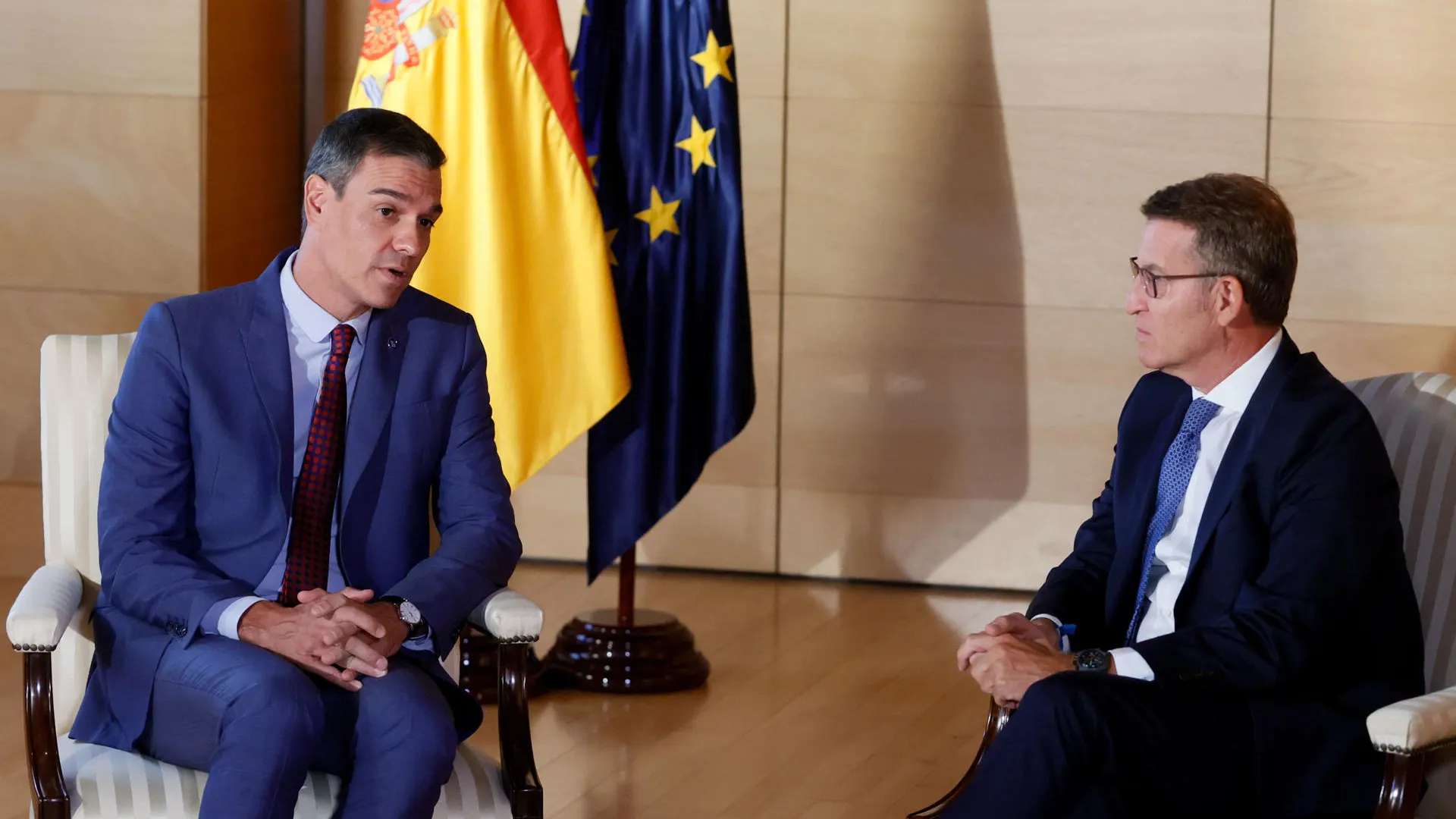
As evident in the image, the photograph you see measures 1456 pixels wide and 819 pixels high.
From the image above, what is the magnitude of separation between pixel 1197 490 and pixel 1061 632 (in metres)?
0.31

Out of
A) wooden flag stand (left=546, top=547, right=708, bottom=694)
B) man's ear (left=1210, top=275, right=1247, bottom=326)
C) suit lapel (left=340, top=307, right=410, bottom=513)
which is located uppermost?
man's ear (left=1210, top=275, right=1247, bottom=326)

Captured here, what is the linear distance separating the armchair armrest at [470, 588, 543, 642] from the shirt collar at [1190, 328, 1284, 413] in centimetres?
109

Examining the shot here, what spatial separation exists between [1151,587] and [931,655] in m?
2.20

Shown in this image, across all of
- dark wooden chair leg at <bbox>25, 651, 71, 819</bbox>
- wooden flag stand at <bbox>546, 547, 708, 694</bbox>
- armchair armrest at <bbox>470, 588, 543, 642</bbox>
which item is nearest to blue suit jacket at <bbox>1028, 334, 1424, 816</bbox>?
armchair armrest at <bbox>470, 588, 543, 642</bbox>

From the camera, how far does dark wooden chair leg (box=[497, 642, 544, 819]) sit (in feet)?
8.02

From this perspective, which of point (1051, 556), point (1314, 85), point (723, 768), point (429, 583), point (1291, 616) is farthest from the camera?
point (1051, 556)

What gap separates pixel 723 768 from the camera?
3922mm

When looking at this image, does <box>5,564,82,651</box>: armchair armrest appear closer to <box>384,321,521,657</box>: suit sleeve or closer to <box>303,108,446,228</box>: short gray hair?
<box>384,321,521,657</box>: suit sleeve

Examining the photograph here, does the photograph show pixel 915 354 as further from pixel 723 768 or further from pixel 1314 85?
pixel 723 768

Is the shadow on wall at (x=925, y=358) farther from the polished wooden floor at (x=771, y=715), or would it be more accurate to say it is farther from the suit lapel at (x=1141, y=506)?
the suit lapel at (x=1141, y=506)

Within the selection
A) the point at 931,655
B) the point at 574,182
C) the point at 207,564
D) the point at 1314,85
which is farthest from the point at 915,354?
the point at 207,564

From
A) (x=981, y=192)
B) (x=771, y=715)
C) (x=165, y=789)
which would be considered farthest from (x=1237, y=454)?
(x=981, y=192)

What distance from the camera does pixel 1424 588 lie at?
268 cm

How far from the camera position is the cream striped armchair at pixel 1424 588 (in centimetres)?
220
